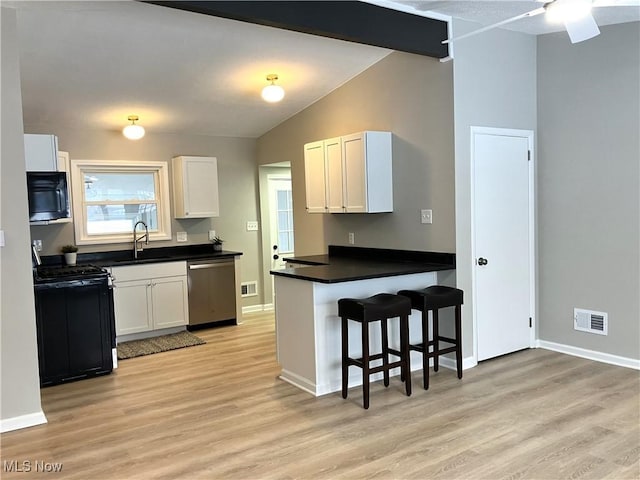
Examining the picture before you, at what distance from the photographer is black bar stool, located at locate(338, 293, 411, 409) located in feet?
11.9

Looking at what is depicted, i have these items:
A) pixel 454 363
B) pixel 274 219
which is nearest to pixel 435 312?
pixel 454 363

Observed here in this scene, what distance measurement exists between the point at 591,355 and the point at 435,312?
1.54m

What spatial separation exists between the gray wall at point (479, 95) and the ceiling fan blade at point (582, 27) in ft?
4.50

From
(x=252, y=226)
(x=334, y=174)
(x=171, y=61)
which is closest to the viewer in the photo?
(x=171, y=61)

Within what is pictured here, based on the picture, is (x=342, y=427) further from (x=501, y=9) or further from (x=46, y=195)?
(x=501, y=9)

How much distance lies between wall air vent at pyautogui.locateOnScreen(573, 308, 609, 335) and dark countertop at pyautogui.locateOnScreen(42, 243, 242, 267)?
3580 millimetres

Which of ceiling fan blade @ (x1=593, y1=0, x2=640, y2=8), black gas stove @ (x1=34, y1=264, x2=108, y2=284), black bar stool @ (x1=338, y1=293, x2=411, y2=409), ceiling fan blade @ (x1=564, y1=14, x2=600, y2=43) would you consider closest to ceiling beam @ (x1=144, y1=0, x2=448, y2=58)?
ceiling fan blade @ (x1=593, y1=0, x2=640, y2=8)

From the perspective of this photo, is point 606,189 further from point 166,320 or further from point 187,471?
point 166,320

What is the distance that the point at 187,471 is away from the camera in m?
2.83

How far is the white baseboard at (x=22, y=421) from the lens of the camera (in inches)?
133

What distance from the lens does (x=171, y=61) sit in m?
4.50

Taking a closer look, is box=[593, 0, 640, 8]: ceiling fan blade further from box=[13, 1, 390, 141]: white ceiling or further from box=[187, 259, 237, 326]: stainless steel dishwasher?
box=[187, 259, 237, 326]: stainless steel dishwasher

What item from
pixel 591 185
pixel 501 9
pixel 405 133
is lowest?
pixel 591 185

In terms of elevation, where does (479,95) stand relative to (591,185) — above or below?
above
